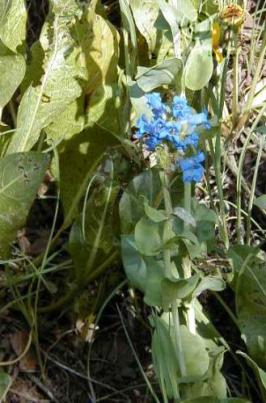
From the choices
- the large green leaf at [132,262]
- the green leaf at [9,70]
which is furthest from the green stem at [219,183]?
the green leaf at [9,70]

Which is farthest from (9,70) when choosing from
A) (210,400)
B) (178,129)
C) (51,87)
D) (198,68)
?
(210,400)

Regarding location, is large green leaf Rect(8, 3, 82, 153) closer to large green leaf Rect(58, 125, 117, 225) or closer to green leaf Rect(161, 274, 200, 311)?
large green leaf Rect(58, 125, 117, 225)

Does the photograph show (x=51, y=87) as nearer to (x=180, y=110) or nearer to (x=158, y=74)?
(x=158, y=74)

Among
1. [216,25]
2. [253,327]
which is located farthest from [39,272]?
[216,25]

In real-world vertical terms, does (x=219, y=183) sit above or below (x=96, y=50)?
below

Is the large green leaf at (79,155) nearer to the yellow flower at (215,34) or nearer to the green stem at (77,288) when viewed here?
the green stem at (77,288)

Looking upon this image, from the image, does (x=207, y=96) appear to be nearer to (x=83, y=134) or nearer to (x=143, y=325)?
(x=83, y=134)
